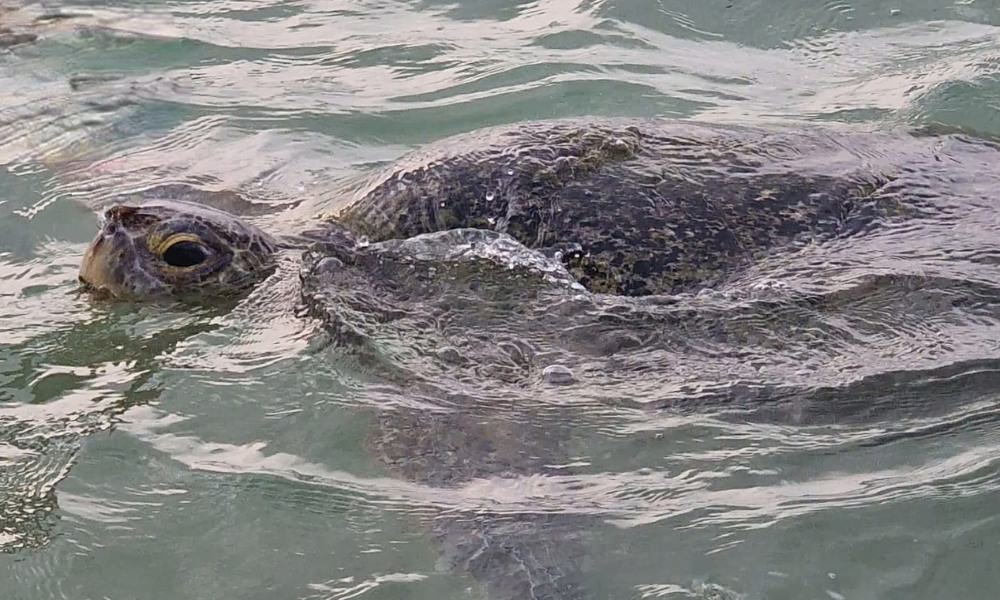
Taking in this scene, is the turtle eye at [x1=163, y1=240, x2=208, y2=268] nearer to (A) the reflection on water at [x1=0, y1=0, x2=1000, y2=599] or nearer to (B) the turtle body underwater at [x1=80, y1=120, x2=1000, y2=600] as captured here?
(B) the turtle body underwater at [x1=80, y1=120, x2=1000, y2=600]

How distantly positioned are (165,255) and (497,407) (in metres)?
1.55

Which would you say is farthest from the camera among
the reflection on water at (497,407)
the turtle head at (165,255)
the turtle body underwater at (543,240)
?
the turtle head at (165,255)

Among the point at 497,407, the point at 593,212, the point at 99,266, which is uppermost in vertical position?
the point at 593,212

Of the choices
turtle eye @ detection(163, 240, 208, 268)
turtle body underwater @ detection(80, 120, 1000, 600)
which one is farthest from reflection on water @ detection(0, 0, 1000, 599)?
turtle eye @ detection(163, 240, 208, 268)

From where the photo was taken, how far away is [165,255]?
15.8 feet

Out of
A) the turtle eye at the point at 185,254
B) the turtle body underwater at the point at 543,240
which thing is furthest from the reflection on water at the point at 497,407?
the turtle eye at the point at 185,254

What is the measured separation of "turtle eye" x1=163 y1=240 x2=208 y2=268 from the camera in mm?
4828

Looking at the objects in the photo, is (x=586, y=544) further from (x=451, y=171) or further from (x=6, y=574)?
(x=451, y=171)

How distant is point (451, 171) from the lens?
5043 millimetres

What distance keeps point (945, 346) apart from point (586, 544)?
1.66m

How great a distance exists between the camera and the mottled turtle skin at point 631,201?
4816 millimetres

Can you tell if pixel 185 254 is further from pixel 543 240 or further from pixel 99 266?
pixel 543 240

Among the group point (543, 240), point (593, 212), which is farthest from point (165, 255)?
point (593, 212)

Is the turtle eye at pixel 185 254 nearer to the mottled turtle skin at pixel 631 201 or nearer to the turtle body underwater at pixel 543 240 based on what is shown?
the turtle body underwater at pixel 543 240
